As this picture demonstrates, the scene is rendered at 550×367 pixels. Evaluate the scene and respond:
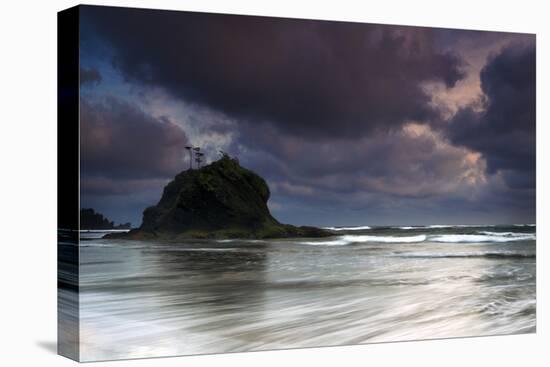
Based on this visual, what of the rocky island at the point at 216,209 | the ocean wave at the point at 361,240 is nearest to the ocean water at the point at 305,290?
the ocean wave at the point at 361,240

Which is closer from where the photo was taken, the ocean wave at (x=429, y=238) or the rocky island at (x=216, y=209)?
the rocky island at (x=216, y=209)

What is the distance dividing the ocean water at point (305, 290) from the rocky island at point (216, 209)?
13 cm

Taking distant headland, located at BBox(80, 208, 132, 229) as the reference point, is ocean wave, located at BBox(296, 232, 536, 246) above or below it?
below

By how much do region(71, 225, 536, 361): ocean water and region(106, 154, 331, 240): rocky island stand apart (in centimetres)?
13

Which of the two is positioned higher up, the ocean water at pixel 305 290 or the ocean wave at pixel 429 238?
the ocean wave at pixel 429 238

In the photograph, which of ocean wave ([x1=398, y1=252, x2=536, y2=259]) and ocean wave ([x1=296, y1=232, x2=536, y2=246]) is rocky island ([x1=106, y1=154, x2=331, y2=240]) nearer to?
ocean wave ([x1=296, y1=232, x2=536, y2=246])

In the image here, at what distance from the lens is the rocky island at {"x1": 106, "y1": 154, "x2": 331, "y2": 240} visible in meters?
10.8

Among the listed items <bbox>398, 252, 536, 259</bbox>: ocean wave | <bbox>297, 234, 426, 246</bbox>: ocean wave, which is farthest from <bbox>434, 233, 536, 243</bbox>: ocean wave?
<bbox>297, 234, 426, 246</bbox>: ocean wave

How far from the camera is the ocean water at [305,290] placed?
10367 millimetres

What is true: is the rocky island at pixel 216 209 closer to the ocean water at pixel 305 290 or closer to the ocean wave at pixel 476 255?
the ocean water at pixel 305 290

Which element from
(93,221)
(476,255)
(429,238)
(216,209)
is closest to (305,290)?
(216,209)

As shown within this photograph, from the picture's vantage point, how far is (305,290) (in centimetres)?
1122

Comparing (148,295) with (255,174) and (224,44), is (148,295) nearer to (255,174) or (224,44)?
(255,174)

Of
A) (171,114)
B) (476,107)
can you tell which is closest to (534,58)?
(476,107)
